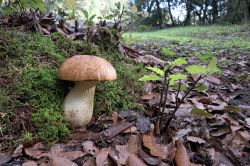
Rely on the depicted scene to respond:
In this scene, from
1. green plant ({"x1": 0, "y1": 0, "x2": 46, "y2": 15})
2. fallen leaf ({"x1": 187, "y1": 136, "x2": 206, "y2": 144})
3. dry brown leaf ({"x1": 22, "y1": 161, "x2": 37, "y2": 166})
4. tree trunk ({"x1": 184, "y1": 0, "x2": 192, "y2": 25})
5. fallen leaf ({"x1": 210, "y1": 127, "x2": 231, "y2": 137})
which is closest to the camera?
dry brown leaf ({"x1": 22, "y1": 161, "x2": 37, "y2": 166})

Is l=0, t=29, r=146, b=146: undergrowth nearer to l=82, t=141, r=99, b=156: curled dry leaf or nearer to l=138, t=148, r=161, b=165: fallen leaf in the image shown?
l=82, t=141, r=99, b=156: curled dry leaf

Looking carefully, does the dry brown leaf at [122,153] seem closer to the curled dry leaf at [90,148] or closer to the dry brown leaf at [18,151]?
the curled dry leaf at [90,148]

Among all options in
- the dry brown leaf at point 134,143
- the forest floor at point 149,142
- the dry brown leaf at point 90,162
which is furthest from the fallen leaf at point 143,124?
the dry brown leaf at point 90,162

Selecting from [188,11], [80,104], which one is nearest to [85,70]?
[80,104]

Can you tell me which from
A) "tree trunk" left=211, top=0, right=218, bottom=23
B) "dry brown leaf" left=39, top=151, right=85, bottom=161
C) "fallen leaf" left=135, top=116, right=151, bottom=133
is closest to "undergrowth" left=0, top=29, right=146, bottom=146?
"dry brown leaf" left=39, top=151, right=85, bottom=161

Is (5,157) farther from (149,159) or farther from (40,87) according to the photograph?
(149,159)

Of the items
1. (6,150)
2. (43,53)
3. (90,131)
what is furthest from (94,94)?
(6,150)

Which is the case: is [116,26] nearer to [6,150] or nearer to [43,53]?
[43,53]
